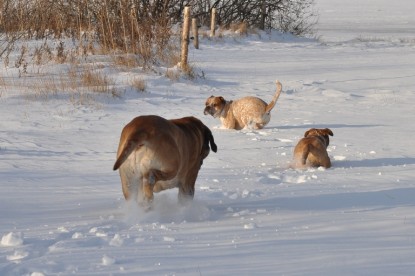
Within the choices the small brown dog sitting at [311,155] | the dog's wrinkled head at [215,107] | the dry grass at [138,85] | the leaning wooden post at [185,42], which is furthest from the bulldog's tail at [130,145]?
the leaning wooden post at [185,42]

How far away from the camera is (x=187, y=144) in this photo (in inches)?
238

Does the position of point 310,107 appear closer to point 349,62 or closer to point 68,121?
point 68,121

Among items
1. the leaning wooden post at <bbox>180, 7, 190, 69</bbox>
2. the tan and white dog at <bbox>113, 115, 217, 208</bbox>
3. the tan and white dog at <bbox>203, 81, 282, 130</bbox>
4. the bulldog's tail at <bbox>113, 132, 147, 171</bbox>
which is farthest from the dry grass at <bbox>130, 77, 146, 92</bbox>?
the bulldog's tail at <bbox>113, 132, 147, 171</bbox>

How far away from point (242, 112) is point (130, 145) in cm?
626

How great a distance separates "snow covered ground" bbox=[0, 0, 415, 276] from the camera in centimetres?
423

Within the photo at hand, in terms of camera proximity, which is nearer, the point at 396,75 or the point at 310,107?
the point at 310,107

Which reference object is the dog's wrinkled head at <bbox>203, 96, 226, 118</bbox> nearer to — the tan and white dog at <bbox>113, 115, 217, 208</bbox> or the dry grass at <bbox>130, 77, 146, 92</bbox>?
the dry grass at <bbox>130, 77, 146, 92</bbox>

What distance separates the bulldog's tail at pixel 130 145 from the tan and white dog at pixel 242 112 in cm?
603

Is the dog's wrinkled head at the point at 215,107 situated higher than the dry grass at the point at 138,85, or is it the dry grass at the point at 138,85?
the dry grass at the point at 138,85

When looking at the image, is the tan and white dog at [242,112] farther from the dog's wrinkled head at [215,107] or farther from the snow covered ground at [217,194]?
the snow covered ground at [217,194]

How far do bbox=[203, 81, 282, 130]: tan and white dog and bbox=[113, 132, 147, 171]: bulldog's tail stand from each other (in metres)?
6.03

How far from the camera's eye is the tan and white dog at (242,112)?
446 inches

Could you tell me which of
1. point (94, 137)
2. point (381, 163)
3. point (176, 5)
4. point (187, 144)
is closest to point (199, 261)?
point (187, 144)

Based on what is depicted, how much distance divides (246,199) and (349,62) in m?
16.7
